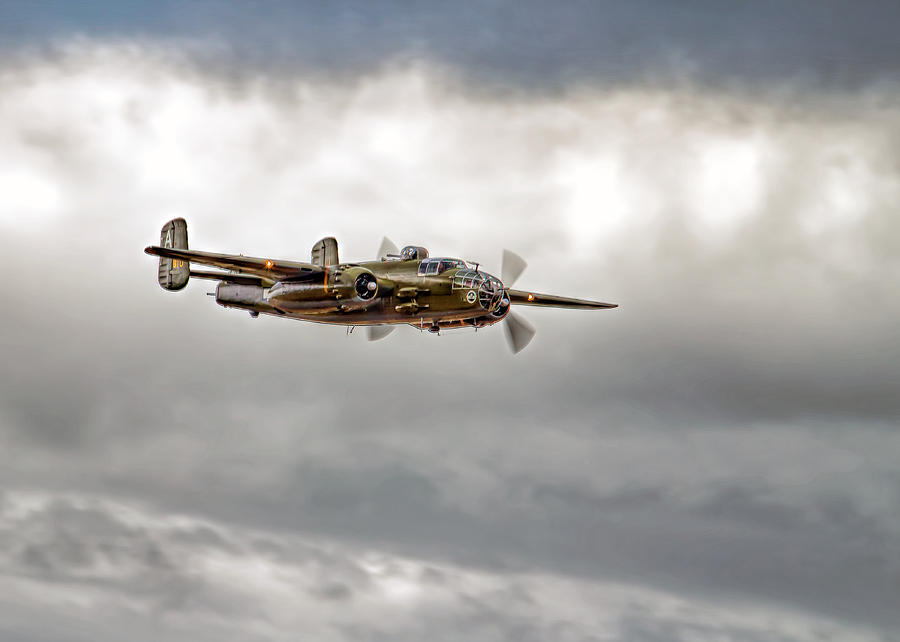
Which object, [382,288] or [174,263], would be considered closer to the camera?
[382,288]

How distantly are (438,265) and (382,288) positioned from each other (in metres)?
5.94

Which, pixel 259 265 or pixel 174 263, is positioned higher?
pixel 174 263

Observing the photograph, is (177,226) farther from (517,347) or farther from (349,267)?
(517,347)

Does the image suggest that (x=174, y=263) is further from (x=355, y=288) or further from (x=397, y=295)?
(x=397, y=295)

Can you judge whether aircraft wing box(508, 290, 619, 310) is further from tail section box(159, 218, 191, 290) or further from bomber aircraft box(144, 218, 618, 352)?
tail section box(159, 218, 191, 290)

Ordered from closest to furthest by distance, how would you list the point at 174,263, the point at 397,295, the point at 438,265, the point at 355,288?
the point at 355,288
the point at 438,265
the point at 397,295
the point at 174,263

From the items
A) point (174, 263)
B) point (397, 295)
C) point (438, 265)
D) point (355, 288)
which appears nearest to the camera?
point (355, 288)

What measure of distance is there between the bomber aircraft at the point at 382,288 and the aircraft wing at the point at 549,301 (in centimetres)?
785

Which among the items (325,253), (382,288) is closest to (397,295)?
(382,288)

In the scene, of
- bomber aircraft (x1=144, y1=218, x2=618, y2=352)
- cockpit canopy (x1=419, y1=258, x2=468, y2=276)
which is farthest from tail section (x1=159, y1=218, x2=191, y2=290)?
cockpit canopy (x1=419, y1=258, x2=468, y2=276)

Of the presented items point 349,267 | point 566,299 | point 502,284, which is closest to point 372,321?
point 349,267

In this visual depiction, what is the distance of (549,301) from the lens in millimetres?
137750

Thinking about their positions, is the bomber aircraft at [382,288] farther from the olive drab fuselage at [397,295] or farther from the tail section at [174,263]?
the tail section at [174,263]

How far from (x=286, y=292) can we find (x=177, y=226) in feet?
83.8
